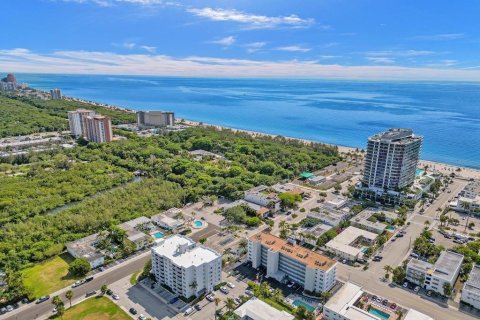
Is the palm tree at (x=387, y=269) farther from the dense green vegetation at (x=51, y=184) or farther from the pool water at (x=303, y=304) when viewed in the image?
the dense green vegetation at (x=51, y=184)

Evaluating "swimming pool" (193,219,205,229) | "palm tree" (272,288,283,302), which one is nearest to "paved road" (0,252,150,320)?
"swimming pool" (193,219,205,229)

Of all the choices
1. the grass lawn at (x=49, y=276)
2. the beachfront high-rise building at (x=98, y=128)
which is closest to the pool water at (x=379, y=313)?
the grass lawn at (x=49, y=276)

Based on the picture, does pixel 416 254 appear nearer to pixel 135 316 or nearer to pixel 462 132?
pixel 135 316

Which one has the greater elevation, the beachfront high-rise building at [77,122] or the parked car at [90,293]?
the beachfront high-rise building at [77,122]

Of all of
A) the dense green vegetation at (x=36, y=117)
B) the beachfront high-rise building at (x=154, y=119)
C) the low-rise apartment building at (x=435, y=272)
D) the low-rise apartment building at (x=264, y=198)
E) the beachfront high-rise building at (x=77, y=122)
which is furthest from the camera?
the beachfront high-rise building at (x=154, y=119)

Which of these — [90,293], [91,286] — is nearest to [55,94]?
[91,286]

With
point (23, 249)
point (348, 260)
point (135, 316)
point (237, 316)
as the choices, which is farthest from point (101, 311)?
point (348, 260)

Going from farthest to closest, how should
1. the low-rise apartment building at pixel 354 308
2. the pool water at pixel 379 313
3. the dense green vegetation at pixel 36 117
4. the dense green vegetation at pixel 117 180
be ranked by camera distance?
the dense green vegetation at pixel 36 117 → the dense green vegetation at pixel 117 180 → the pool water at pixel 379 313 → the low-rise apartment building at pixel 354 308

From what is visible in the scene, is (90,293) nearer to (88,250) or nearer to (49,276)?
(49,276)
